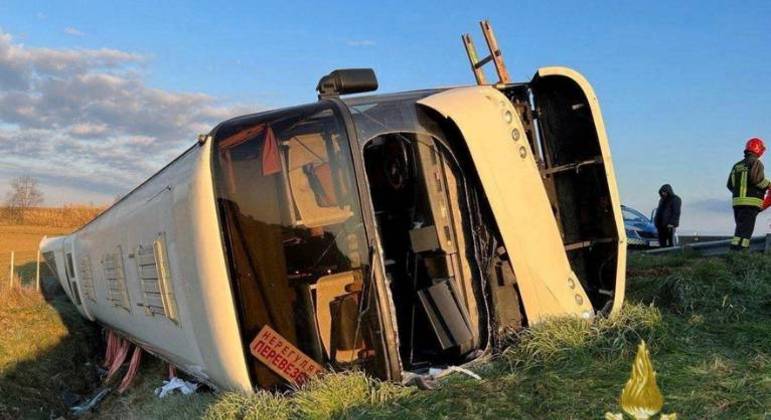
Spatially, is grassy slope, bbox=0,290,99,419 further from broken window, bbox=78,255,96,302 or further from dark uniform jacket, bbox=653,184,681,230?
dark uniform jacket, bbox=653,184,681,230

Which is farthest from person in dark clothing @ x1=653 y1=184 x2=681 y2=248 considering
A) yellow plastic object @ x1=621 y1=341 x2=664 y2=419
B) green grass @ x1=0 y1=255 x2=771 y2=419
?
yellow plastic object @ x1=621 y1=341 x2=664 y2=419

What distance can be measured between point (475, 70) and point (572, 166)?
1.36m

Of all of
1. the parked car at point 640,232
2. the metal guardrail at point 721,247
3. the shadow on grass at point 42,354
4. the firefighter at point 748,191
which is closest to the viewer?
the firefighter at point 748,191

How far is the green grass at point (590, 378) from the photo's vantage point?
11.5 ft

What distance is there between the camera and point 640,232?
16219 millimetres

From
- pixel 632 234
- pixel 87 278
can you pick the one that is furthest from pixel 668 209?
pixel 87 278

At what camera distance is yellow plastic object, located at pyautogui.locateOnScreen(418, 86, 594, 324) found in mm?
4809

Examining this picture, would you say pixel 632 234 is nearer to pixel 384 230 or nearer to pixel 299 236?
pixel 384 230

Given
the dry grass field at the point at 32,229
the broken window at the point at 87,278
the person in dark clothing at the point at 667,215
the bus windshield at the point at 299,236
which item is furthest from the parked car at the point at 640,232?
the dry grass field at the point at 32,229

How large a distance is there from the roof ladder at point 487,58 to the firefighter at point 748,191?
4.64 metres

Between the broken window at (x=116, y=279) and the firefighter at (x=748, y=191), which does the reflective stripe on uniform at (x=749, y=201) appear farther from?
the broken window at (x=116, y=279)

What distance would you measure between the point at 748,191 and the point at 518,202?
5.38m

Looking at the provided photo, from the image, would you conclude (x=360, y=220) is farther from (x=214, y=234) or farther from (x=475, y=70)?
(x=475, y=70)

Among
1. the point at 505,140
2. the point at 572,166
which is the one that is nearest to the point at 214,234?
the point at 505,140
